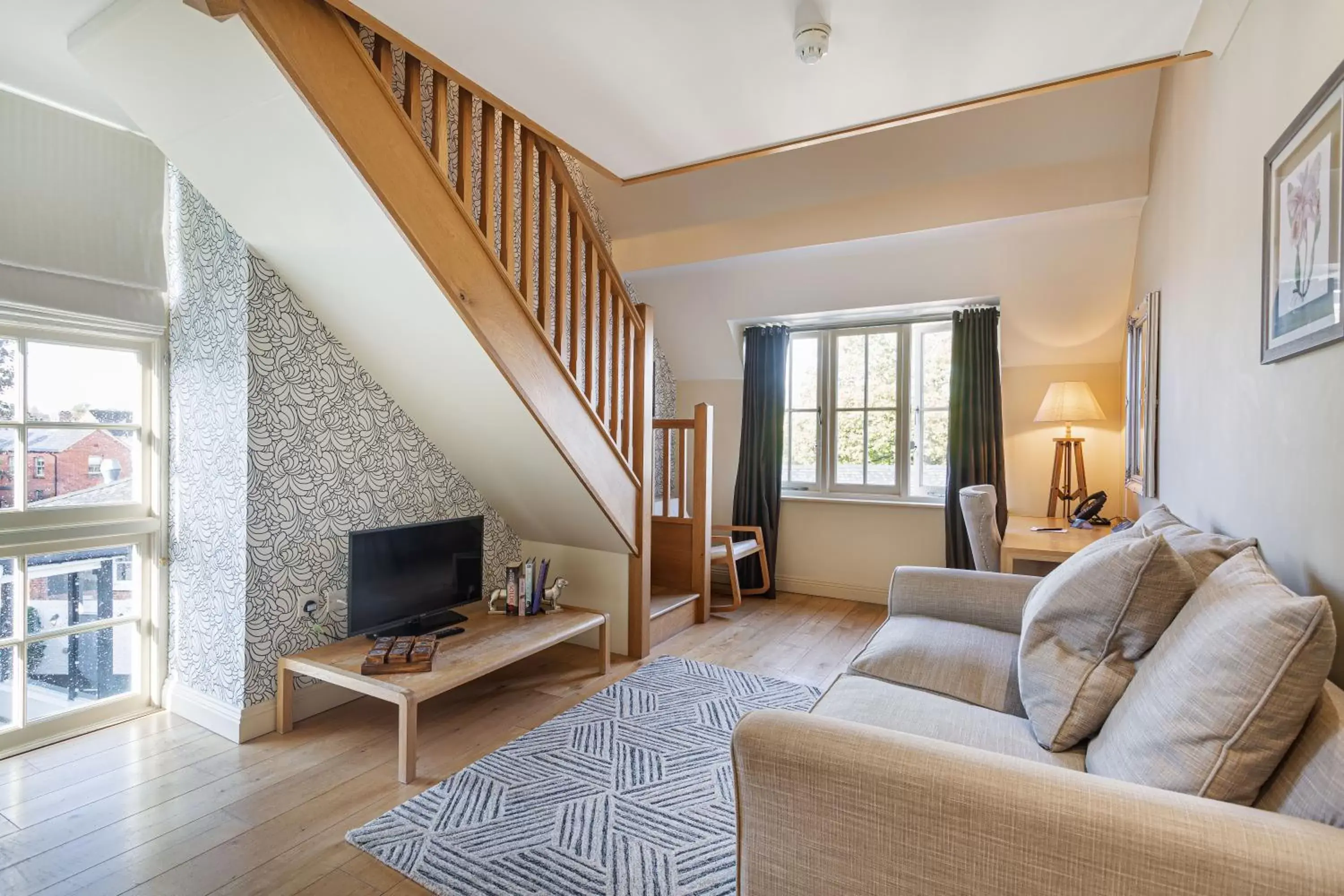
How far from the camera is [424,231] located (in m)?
2.13

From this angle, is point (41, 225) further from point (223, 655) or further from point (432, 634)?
point (432, 634)

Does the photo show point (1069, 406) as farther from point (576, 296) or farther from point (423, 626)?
point (423, 626)

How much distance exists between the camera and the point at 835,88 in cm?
209

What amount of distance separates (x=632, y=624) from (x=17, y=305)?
9.01 ft

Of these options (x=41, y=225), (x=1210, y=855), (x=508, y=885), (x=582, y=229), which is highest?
(x=582, y=229)

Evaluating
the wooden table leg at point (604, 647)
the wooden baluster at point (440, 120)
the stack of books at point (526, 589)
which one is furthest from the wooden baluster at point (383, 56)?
the wooden table leg at point (604, 647)

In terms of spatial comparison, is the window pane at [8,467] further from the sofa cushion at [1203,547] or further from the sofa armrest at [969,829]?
the sofa cushion at [1203,547]

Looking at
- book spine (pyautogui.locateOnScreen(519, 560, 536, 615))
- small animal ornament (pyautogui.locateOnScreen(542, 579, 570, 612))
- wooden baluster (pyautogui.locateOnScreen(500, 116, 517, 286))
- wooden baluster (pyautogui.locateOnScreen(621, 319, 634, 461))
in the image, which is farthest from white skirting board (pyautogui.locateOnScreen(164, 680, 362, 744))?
wooden baluster (pyautogui.locateOnScreen(500, 116, 517, 286))

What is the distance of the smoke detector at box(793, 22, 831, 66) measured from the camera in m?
1.73

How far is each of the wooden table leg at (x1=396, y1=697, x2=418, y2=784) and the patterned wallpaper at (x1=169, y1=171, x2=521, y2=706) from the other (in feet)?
2.47

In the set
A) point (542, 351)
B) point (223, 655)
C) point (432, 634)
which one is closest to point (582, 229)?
point (542, 351)

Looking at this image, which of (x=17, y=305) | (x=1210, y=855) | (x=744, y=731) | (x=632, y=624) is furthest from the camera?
(x=632, y=624)

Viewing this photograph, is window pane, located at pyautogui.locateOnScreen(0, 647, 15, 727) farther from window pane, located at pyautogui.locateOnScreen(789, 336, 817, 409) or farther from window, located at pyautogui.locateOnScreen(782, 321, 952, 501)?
window pane, located at pyautogui.locateOnScreen(789, 336, 817, 409)

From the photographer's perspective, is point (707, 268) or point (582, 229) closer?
point (582, 229)
